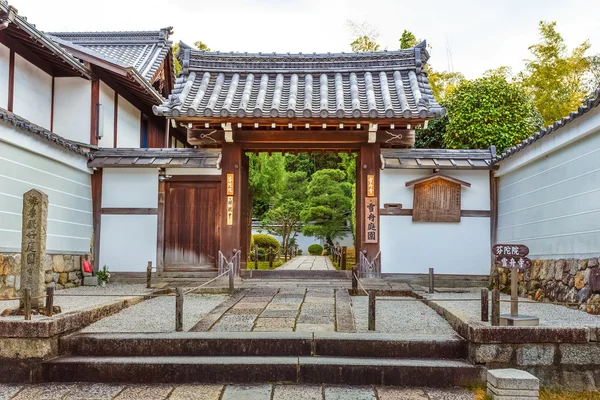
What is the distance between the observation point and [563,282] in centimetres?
762

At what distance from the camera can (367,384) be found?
491 centimetres

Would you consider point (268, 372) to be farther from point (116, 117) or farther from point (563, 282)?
point (116, 117)

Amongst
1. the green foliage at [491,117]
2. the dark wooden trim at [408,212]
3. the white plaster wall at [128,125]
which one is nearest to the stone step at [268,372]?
the dark wooden trim at [408,212]

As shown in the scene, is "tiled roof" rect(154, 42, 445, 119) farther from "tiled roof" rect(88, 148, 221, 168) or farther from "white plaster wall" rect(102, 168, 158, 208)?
"white plaster wall" rect(102, 168, 158, 208)

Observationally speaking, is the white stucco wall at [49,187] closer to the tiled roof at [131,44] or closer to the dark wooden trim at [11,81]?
the dark wooden trim at [11,81]

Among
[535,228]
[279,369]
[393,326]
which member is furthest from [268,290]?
[535,228]

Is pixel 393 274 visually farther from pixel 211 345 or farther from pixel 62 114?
pixel 62 114

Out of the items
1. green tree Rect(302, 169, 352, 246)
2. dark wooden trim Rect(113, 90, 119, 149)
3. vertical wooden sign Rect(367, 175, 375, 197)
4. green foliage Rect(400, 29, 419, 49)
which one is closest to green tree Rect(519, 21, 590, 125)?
green foliage Rect(400, 29, 419, 49)

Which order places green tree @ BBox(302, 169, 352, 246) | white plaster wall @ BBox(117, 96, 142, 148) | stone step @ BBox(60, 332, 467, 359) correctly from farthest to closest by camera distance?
green tree @ BBox(302, 169, 352, 246), white plaster wall @ BBox(117, 96, 142, 148), stone step @ BBox(60, 332, 467, 359)

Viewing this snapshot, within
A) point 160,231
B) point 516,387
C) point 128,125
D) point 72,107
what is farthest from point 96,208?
point 516,387

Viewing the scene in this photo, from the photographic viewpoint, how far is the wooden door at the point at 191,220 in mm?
11219

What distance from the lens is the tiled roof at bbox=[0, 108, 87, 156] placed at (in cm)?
810

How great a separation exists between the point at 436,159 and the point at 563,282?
407 cm

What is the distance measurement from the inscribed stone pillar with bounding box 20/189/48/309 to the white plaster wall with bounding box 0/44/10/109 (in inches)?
189
